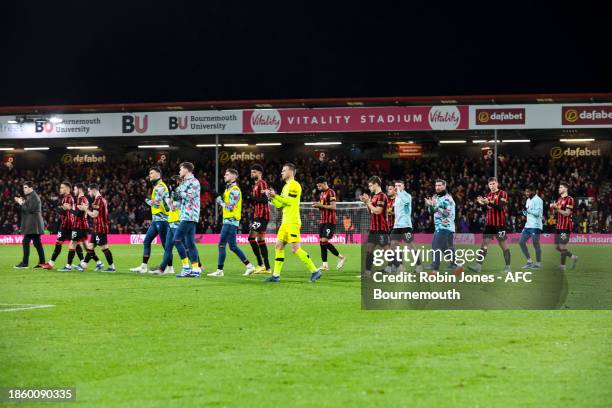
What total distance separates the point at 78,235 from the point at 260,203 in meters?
4.81

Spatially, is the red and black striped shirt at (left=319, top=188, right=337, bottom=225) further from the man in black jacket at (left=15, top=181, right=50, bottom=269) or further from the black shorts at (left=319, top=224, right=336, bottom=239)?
the man in black jacket at (left=15, top=181, right=50, bottom=269)

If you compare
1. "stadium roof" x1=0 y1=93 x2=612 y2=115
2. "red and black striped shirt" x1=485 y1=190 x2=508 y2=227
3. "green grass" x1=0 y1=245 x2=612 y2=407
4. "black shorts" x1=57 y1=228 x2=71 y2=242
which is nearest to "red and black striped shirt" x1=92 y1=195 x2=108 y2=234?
"black shorts" x1=57 y1=228 x2=71 y2=242

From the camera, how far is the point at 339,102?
41688 millimetres

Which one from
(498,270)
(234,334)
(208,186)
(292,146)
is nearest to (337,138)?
(292,146)

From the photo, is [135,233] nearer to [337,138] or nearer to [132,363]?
[337,138]

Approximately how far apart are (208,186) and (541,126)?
66.8ft

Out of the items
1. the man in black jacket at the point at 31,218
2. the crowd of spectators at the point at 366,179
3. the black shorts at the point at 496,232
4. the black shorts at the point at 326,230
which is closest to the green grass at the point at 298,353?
the black shorts at the point at 496,232

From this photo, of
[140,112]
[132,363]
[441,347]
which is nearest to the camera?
[132,363]

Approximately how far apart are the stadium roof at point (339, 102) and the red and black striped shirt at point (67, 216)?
71.7 ft

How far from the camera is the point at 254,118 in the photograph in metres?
42.8

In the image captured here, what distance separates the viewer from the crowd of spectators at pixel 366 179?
1704 inches

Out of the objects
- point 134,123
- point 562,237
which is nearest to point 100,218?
point 562,237

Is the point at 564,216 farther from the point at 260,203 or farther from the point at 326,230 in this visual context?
the point at 260,203

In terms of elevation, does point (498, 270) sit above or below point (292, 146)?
below
